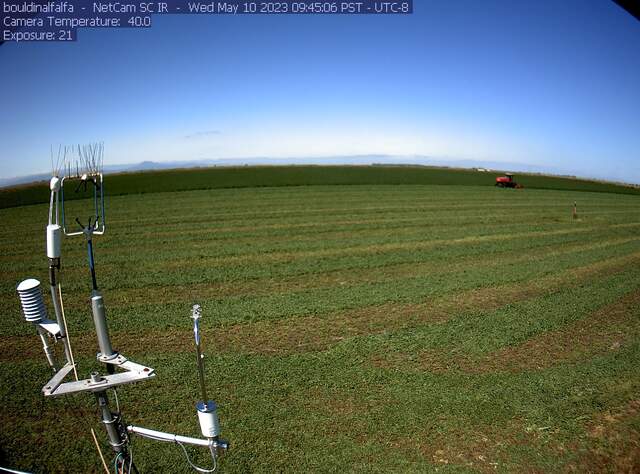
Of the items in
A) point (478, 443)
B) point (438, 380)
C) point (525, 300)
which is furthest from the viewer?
point (525, 300)

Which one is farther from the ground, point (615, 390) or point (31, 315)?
point (31, 315)

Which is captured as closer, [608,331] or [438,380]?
[438,380]

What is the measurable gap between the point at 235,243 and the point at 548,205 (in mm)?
27596

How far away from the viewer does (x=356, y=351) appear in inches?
314

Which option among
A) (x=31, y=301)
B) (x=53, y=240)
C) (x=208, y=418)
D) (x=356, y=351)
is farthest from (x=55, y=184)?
(x=356, y=351)

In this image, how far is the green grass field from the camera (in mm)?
5379

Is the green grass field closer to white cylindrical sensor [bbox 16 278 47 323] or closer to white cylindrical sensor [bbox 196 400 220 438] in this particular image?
white cylindrical sensor [bbox 196 400 220 438]

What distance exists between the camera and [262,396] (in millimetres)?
6492

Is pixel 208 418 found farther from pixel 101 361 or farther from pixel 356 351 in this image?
pixel 356 351

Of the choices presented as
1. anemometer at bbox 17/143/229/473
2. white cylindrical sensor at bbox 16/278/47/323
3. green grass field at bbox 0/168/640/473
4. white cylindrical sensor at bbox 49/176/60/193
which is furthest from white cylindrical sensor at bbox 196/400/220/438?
green grass field at bbox 0/168/640/473

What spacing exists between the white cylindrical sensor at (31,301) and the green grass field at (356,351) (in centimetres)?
268

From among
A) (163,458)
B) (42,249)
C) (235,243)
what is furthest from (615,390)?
(42,249)

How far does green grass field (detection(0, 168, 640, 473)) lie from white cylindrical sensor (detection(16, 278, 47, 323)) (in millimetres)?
2675

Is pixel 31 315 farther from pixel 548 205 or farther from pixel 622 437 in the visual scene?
pixel 548 205
